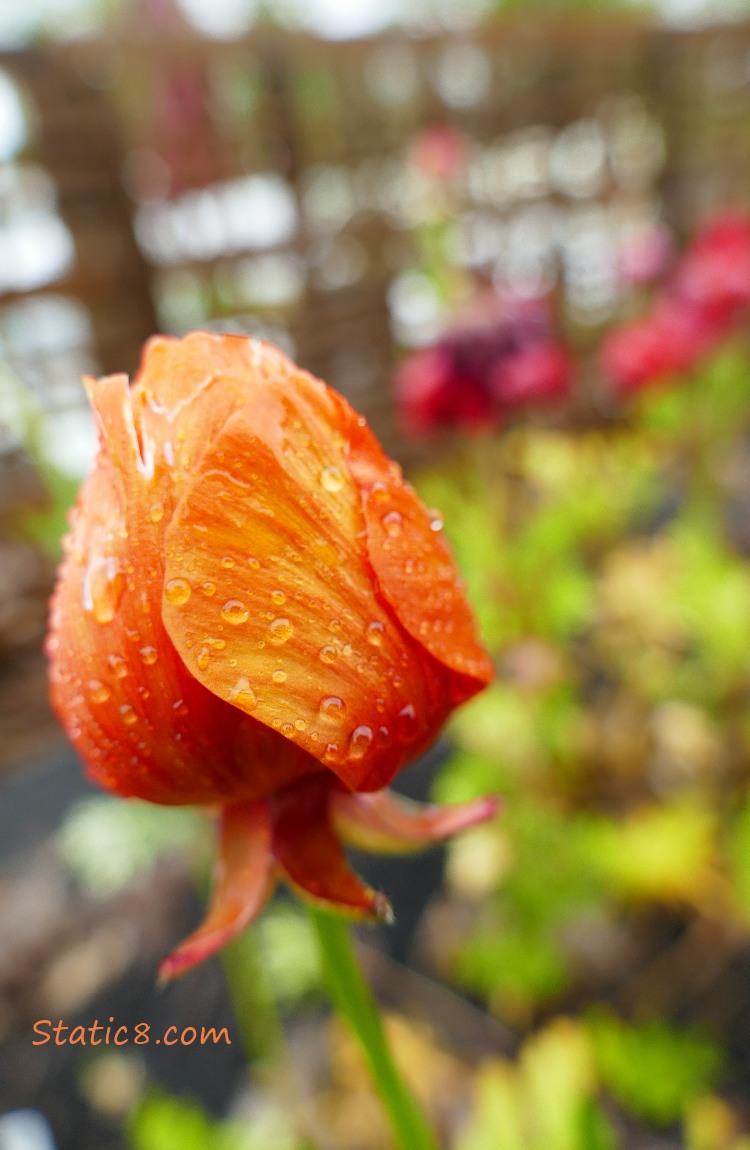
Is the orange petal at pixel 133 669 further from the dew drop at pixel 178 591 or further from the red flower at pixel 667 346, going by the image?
the red flower at pixel 667 346

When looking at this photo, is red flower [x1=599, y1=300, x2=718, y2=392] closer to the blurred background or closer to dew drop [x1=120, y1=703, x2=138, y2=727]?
the blurred background

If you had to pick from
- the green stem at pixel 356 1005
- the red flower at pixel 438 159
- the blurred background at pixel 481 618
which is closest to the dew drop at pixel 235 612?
the green stem at pixel 356 1005

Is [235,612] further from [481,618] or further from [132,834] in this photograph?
[481,618]

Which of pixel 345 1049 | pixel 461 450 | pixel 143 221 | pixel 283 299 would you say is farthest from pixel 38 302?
pixel 345 1049

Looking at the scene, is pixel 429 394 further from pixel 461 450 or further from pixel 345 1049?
pixel 461 450

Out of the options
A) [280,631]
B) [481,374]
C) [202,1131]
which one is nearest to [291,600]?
[280,631]

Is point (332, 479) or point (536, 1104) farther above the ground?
point (332, 479)
